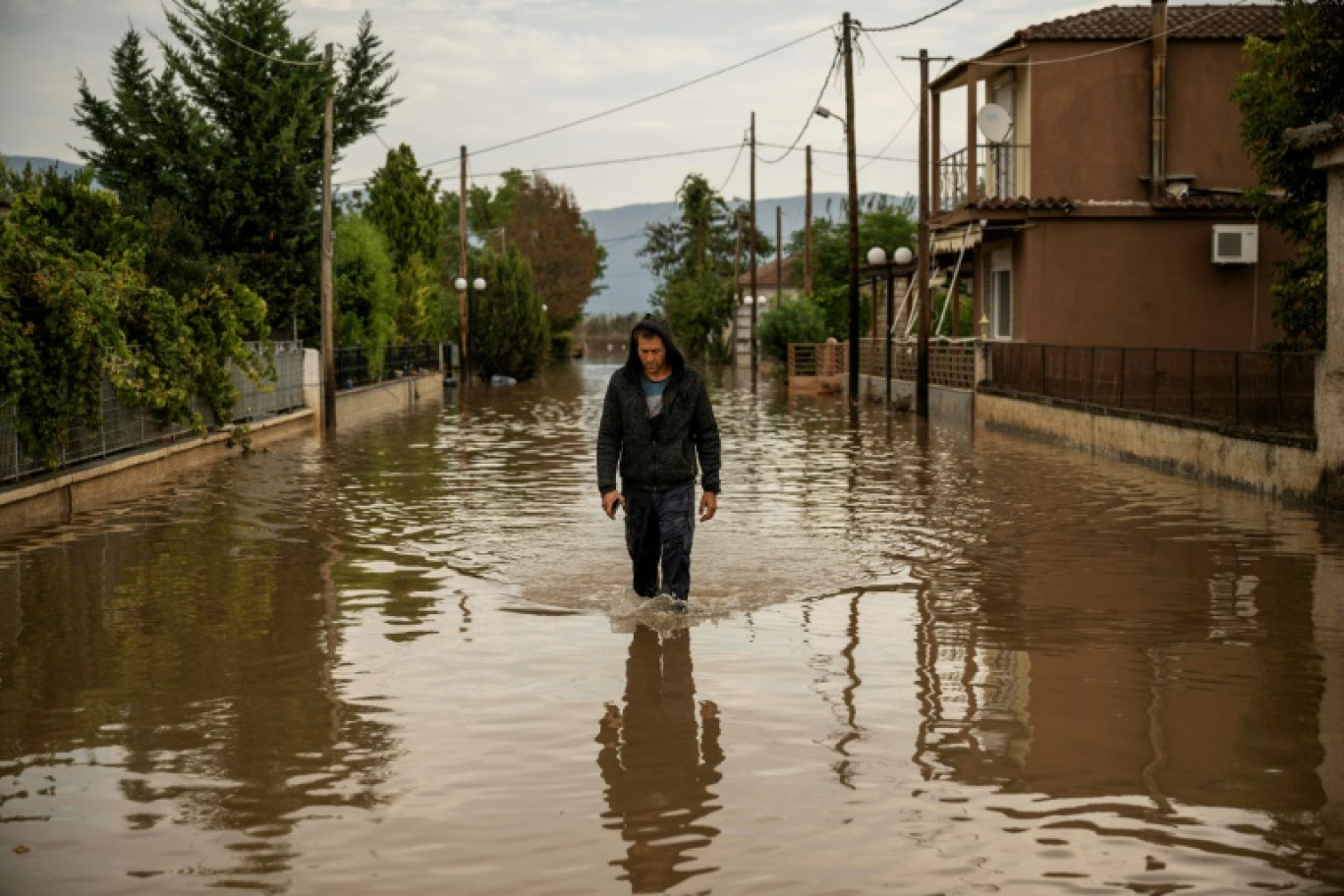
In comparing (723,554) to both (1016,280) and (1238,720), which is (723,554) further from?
(1016,280)

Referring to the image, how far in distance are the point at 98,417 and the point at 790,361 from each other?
38.5 m

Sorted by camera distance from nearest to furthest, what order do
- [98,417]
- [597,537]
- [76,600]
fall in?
[76,600], [597,537], [98,417]

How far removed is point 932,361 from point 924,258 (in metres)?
4.16

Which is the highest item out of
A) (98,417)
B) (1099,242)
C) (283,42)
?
(283,42)

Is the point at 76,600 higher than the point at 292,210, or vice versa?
the point at 292,210

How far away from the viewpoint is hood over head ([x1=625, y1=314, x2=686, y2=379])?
1051 cm

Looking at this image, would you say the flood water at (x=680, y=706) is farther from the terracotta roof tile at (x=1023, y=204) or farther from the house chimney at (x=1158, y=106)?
the house chimney at (x=1158, y=106)

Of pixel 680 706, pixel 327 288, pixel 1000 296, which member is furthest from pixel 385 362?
pixel 680 706

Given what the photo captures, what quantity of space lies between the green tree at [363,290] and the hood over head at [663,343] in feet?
109

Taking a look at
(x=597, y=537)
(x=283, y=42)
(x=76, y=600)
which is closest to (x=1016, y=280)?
(x=283, y=42)

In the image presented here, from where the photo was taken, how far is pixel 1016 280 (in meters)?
36.3

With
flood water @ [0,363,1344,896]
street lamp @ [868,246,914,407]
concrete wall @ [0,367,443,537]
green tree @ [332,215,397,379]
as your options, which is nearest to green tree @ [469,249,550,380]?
green tree @ [332,215,397,379]

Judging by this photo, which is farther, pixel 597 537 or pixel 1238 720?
pixel 597 537

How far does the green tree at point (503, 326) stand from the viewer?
62562 millimetres
